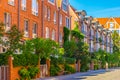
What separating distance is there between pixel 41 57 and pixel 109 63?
5308 centimetres

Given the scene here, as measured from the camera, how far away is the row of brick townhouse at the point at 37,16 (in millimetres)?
38344

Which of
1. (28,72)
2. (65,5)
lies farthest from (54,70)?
(65,5)

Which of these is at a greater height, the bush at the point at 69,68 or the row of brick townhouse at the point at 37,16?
the row of brick townhouse at the point at 37,16

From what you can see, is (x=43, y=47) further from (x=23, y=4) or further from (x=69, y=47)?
(x=69, y=47)

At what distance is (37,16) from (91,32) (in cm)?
3955

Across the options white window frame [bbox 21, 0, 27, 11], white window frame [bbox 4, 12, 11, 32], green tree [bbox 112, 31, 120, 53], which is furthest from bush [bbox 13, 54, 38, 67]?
green tree [bbox 112, 31, 120, 53]

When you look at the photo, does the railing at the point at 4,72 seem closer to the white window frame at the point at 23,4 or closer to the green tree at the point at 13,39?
the green tree at the point at 13,39

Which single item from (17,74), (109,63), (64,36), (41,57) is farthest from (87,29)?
(17,74)

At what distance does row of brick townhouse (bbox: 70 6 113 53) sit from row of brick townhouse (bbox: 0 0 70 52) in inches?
374

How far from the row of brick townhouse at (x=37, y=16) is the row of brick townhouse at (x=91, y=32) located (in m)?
9.50

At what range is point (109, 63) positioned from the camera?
89562mm

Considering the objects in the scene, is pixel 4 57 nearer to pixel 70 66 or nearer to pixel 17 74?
pixel 17 74

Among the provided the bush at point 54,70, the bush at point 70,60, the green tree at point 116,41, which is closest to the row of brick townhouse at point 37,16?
the bush at point 70,60

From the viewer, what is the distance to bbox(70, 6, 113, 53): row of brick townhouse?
236ft
